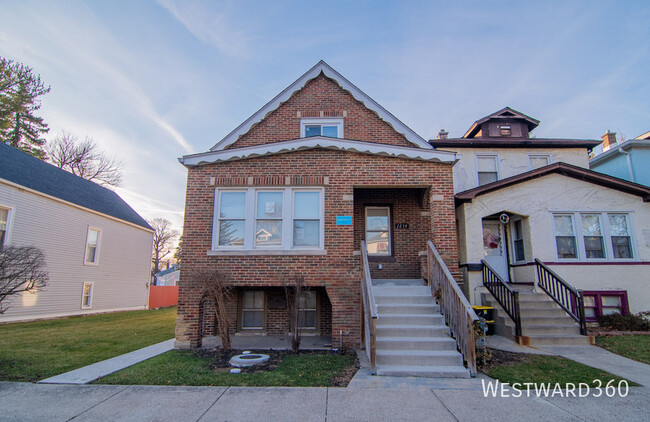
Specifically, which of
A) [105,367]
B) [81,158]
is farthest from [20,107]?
[105,367]

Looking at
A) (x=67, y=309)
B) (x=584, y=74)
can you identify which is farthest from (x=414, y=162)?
(x=67, y=309)

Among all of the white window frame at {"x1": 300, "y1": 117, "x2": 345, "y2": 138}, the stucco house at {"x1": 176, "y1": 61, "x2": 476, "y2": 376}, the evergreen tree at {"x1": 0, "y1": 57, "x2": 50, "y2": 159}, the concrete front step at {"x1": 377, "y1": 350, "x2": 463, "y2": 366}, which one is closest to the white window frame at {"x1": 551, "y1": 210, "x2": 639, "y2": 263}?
the stucco house at {"x1": 176, "y1": 61, "x2": 476, "y2": 376}

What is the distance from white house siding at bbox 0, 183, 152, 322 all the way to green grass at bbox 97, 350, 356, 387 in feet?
29.5

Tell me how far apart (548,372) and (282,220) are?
5.95 metres

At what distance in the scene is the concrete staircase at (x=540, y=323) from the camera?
25.5 feet

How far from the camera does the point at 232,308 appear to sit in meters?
9.27

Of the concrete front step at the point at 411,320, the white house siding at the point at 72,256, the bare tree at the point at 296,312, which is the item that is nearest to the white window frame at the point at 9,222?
the white house siding at the point at 72,256

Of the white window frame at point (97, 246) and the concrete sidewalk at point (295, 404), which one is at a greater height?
the white window frame at point (97, 246)

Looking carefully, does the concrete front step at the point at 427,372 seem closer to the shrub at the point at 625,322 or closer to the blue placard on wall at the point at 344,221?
the blue placard on wall at the point at 344,221

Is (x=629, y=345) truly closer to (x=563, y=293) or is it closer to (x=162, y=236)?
(x=563, y=293)

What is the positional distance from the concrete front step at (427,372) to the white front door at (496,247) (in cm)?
635

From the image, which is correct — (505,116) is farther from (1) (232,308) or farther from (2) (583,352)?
(1) (232,308)

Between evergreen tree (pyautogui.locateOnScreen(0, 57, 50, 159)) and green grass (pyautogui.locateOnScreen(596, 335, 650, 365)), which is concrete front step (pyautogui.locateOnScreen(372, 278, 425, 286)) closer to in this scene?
green grass (pyautogui.locateOnScreen(596, 335, 650, 365))

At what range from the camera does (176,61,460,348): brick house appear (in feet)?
26.3
